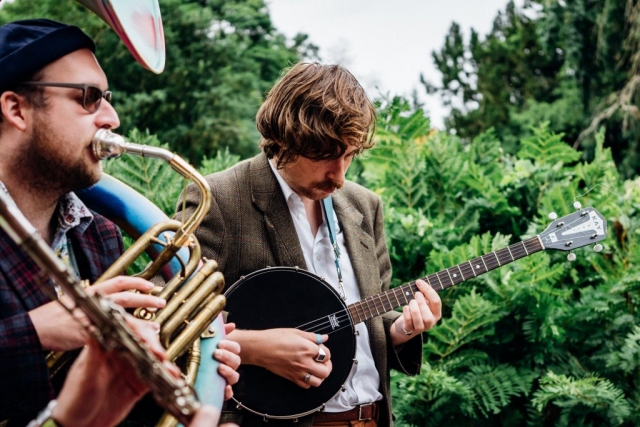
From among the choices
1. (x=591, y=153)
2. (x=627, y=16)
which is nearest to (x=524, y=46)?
(x=591, y=153)

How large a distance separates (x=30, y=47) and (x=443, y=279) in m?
1.88

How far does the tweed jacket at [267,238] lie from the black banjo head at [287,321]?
0.05 metres

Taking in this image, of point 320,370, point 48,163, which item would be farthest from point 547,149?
point 48,163

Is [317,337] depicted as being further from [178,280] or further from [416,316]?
[178,280]

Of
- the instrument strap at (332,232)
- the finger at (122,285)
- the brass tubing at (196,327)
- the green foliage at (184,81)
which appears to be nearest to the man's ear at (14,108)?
the finger at (122,285)

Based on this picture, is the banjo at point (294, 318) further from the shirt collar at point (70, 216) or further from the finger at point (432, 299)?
the shirt collar at point (70, 216)

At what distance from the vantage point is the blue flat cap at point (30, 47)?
1.88 metres

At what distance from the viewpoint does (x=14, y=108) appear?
1905 millimetres

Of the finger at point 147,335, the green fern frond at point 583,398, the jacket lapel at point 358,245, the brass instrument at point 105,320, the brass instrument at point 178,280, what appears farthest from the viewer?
the green fern frond at point 583,398

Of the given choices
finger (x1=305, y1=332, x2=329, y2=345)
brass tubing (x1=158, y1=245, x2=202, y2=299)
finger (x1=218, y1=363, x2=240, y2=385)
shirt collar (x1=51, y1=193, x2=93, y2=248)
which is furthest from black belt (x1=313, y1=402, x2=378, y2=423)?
shirt collar (x1=51, y1=193, x2=93, y2=248)

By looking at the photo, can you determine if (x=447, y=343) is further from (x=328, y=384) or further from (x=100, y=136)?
(x=100, y=136)

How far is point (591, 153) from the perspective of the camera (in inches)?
679

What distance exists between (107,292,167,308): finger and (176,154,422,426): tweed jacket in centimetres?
97

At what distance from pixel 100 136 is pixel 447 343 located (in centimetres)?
275
